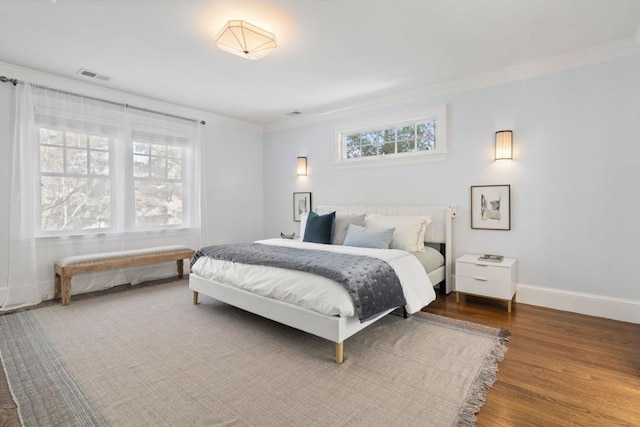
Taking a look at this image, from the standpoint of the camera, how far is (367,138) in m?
4.84

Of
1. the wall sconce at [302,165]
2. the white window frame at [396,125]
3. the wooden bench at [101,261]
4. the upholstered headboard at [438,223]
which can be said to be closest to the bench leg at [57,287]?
the wooden bench at [101,261]

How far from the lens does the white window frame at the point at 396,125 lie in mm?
4023

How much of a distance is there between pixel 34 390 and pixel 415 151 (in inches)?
171

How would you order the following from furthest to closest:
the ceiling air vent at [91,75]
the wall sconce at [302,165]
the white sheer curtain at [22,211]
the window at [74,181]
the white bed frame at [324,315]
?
the wall sconce at [302,165] < the window at [74,181] < the ceiling air vent at [91,75] < the white sheer curtain at [22,211] < the white bed frame at [324,315]

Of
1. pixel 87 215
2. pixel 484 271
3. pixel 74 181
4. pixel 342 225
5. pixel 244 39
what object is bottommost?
pixel 484 271

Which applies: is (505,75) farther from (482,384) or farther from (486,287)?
(482,384)

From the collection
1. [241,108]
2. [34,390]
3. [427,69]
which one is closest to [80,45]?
[241,108]

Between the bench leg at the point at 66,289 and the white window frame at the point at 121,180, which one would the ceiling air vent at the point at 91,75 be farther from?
the bench leg at the point at 66,289

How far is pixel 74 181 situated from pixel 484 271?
4.97 meters

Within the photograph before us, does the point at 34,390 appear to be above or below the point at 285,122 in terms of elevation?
below

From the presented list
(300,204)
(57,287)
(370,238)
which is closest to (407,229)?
(370,238)

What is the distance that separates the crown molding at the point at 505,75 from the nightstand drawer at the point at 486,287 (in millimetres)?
2270

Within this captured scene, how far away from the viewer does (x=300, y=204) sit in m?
5.61

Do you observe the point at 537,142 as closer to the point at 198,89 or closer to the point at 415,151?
the point at 415,151
